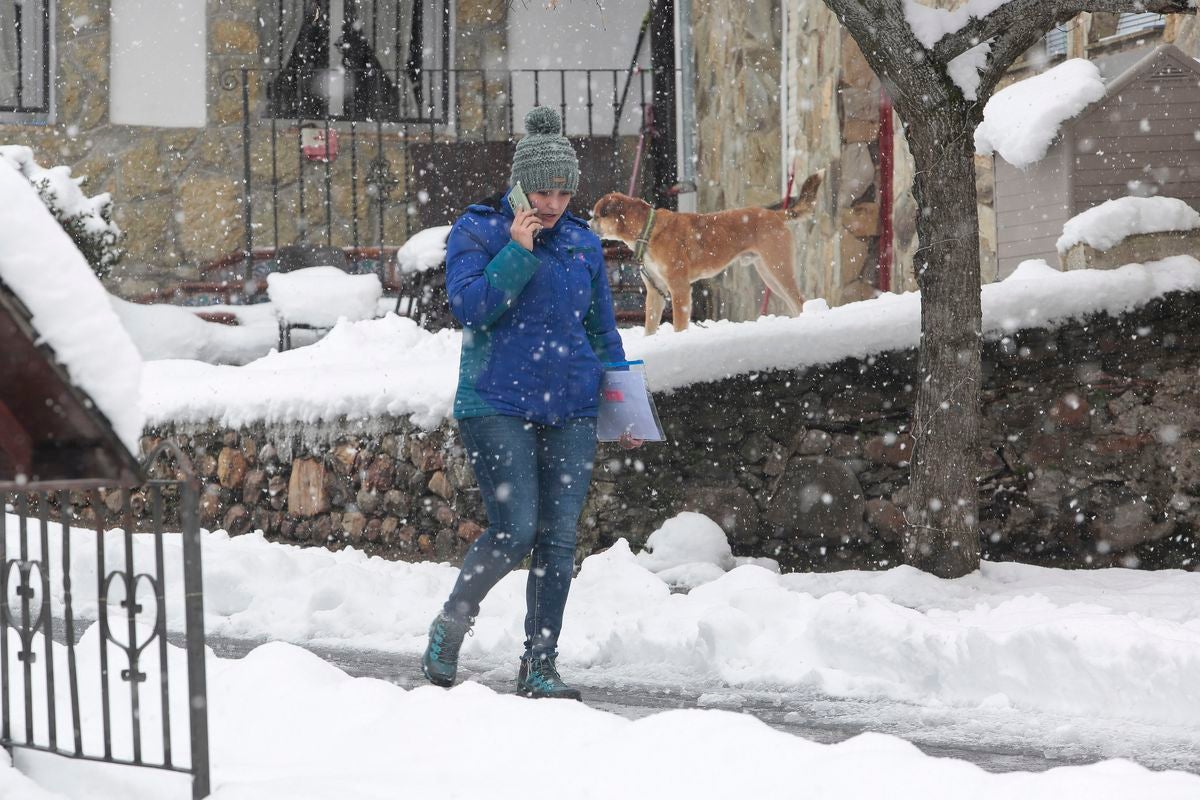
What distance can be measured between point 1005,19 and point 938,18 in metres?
0.31

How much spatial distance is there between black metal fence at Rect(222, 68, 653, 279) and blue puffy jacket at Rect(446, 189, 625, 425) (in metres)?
10.2

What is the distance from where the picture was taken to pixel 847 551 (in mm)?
7340

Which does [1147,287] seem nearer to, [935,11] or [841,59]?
[935,11]

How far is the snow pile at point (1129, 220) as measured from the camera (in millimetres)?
7309

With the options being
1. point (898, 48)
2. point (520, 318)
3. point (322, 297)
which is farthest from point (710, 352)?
point (322, 297)

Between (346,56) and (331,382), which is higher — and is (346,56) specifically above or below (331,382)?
above

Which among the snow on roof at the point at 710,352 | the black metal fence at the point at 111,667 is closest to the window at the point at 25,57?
the snow on roof at the point at 710,352

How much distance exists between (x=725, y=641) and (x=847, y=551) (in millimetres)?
2117

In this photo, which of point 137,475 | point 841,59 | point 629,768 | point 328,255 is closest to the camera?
point 137,475

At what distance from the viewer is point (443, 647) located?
4336 mm

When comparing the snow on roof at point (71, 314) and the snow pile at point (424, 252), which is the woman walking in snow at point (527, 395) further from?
the snow pile at point (424, 252)

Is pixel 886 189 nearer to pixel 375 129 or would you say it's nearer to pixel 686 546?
pixel 686 546

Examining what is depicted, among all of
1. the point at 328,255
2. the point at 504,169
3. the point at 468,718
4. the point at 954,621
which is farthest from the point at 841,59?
the point at 468,718

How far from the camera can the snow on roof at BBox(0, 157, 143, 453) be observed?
233 cm
